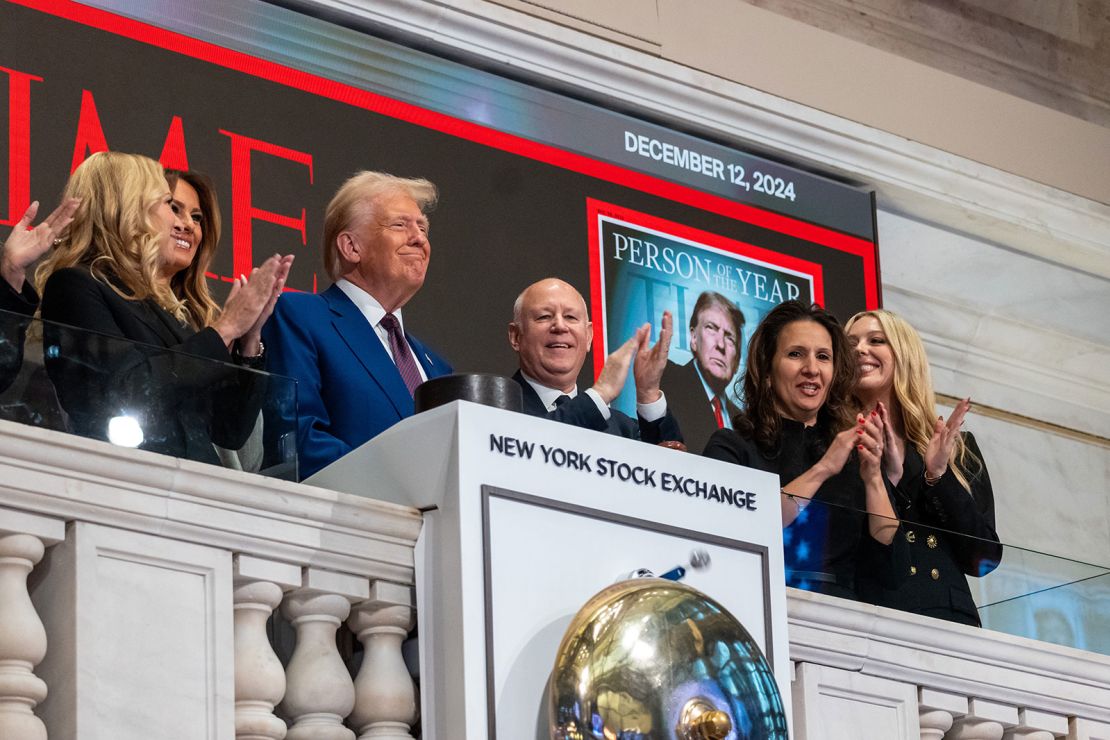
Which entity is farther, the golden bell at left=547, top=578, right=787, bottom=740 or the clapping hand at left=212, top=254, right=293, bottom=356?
the clapping hand at left=212, top=254, right=293, bottom=356

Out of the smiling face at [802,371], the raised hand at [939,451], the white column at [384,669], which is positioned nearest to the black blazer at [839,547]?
the raised hand at [939,451]

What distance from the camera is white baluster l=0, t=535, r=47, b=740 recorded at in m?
2.45

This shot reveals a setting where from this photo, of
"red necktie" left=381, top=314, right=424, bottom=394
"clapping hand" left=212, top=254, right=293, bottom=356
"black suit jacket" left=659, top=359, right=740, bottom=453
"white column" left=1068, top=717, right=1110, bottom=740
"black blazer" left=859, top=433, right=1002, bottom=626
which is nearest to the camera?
"clapping hand" left=212, top=254, right=293, bottom=356

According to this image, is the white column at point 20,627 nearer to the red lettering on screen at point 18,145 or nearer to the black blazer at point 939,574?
the black blazer at point 939,574

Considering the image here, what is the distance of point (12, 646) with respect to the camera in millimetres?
2488

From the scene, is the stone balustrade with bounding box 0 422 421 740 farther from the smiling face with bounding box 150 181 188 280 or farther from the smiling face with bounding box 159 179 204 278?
the smiling face with bounding box 159 179 204 278

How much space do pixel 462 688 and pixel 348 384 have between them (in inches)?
34.8

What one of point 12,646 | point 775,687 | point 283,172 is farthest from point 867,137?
point 12,646

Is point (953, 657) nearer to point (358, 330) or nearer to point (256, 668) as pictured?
point (358, 330)

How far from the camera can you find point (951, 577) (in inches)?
141

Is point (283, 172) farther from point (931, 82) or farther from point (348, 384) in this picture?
point (931, 82)

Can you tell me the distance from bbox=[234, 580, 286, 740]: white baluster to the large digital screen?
2.41 m

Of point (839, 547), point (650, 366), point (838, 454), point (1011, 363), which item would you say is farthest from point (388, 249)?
point (1011, 363)

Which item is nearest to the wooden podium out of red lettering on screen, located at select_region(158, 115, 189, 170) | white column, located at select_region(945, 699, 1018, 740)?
white column, located at select_region(945, 699, 1018, 740)
